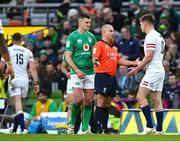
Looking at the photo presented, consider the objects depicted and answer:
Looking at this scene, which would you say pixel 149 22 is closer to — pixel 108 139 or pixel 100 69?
pixel 100 69

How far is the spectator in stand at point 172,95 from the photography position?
2477cm

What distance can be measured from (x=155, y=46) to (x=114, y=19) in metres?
11.1

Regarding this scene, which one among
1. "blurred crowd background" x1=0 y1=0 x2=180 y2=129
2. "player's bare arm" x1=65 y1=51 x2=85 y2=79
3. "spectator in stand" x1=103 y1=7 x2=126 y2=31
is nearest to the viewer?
"player's bare arm" x1=65 y1=51 x2=85 y2=79

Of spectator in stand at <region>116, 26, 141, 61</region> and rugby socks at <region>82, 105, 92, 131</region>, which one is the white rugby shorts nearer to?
rugby socks at <region>82, 105, 92, 131</region>

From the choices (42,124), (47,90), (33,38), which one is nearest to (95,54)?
(42,124)

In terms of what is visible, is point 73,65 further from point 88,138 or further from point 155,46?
point 88,138

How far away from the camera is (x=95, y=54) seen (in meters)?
19.0

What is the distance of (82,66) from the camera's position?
63.2ft

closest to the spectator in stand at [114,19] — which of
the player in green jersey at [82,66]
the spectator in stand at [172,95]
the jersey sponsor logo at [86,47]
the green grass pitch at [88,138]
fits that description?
the spectator in stand at [172,95]

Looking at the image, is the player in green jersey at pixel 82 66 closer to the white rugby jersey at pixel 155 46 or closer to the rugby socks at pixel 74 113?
the rugby socks at pixel 74 113

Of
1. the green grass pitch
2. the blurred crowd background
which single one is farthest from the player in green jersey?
the blurred crowd background

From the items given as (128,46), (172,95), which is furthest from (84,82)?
(128,46)

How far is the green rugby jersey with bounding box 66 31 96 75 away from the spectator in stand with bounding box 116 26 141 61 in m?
7.47

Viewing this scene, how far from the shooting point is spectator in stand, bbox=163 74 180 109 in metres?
24.8
